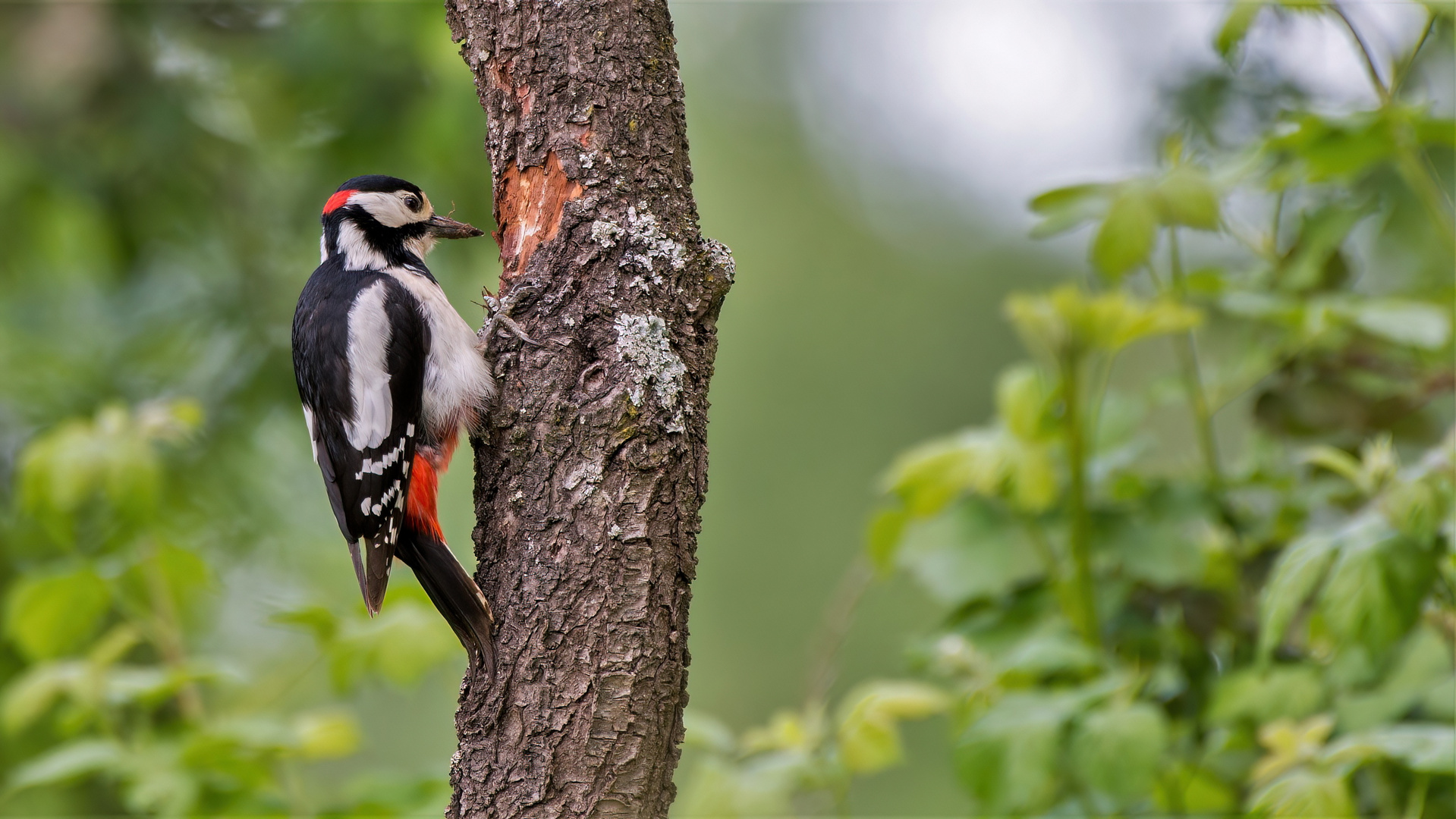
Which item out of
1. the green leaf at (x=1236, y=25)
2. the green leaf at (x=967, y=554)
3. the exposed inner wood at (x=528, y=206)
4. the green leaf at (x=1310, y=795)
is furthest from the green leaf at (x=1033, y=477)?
the exposed inner wood at (x=528, y=206)

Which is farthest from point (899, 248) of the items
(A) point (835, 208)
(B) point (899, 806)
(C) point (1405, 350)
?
(C) point (1405, 350)

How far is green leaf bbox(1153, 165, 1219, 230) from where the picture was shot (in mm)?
1633

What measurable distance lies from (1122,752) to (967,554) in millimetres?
529

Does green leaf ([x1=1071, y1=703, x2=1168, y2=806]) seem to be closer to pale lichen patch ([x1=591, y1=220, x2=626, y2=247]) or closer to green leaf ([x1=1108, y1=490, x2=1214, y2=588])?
green leaf ([x1=1108, y1=490, x2=1214, y2=588])

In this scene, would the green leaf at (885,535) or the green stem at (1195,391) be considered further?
the green leaf at (885,535)

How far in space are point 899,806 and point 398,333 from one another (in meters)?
5.57

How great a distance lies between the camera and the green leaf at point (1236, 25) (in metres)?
1.51

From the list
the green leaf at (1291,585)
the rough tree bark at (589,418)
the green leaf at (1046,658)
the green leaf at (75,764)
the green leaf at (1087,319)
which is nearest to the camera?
the rough tree bark at (589,418)

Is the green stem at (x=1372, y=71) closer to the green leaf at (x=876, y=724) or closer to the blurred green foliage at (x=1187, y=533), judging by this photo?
the blurred green foliage at (x=1187, y=533)

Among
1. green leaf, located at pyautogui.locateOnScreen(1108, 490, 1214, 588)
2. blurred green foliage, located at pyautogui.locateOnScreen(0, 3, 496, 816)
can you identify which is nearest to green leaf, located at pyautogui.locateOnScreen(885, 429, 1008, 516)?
green leaf, located at pyautogui.locateOnScreen(1108, 490, 1214, 588)

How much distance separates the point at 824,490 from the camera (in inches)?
320

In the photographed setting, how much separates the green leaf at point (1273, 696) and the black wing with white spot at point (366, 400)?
1.24 meters

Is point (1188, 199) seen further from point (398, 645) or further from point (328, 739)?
point (328, 739)

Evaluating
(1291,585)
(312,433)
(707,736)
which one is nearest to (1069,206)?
(1291,585)
